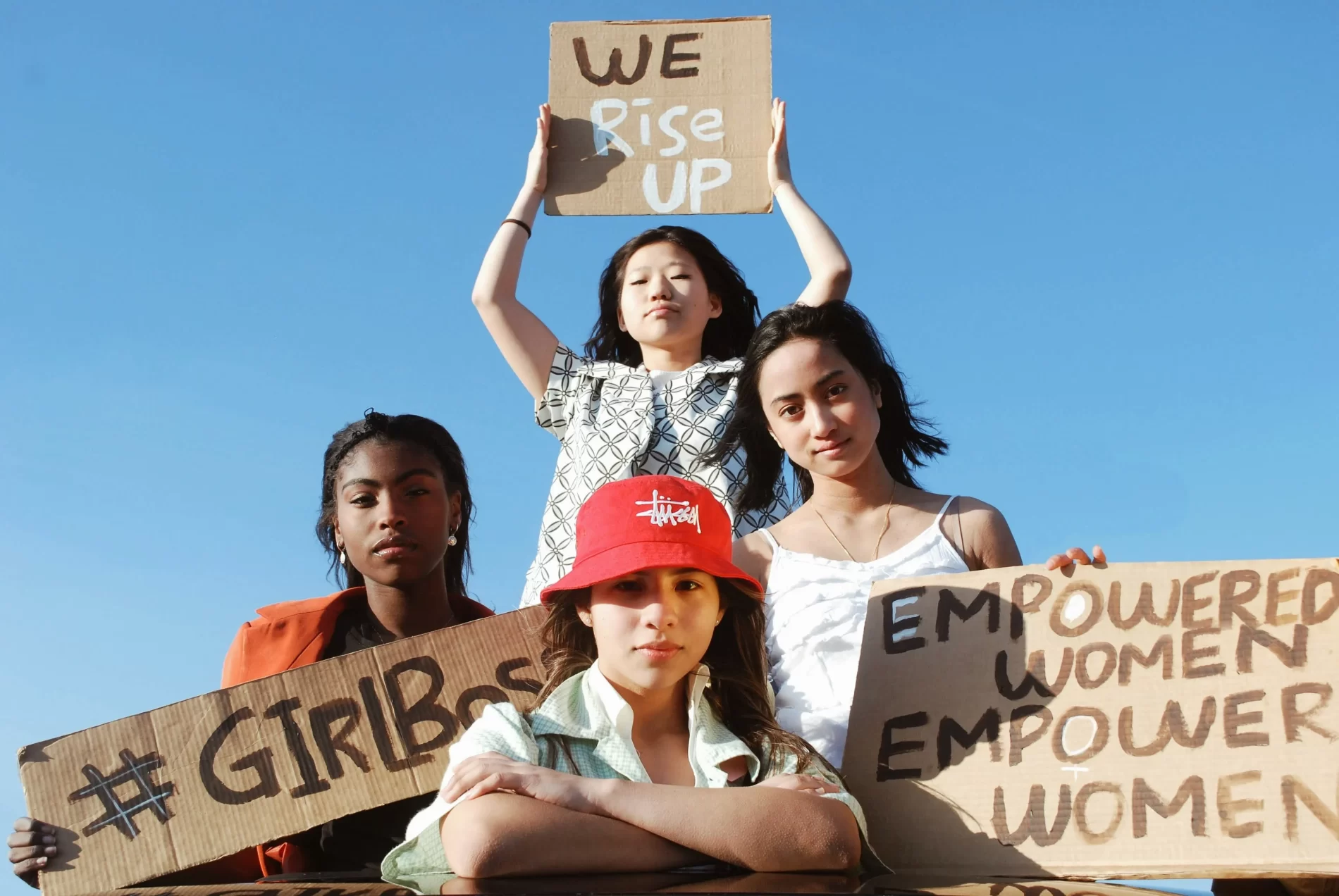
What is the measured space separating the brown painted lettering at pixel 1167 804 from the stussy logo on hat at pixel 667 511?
1.16m

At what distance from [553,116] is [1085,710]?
3.43 metres

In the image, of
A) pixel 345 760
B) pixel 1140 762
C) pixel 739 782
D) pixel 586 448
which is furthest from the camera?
pixel 586 448

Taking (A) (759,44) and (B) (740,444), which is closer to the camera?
(B) (740,444)

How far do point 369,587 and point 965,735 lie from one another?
1982 mm

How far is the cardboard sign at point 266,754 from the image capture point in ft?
10.8

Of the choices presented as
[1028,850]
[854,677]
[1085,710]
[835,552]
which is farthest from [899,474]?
[1028,850]

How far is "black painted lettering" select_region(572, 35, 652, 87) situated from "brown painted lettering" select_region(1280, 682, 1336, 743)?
3.62 m

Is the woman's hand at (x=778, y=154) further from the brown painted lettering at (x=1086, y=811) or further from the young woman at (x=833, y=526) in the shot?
the brown painted lettering at (x=1086, y=811)

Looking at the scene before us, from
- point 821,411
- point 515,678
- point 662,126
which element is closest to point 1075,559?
point 821,411

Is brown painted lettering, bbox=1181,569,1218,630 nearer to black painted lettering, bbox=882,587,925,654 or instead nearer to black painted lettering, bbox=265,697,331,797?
black painted lettering, bbox=882,587,925,654

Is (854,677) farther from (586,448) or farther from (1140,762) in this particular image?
(586,448)

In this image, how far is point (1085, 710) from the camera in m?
3.10

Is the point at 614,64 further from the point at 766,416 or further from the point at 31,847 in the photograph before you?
the point at 31,847

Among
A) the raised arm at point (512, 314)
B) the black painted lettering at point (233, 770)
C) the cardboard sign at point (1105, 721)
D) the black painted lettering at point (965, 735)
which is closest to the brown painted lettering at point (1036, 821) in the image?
the cardboard sign at point (1105, 721)
